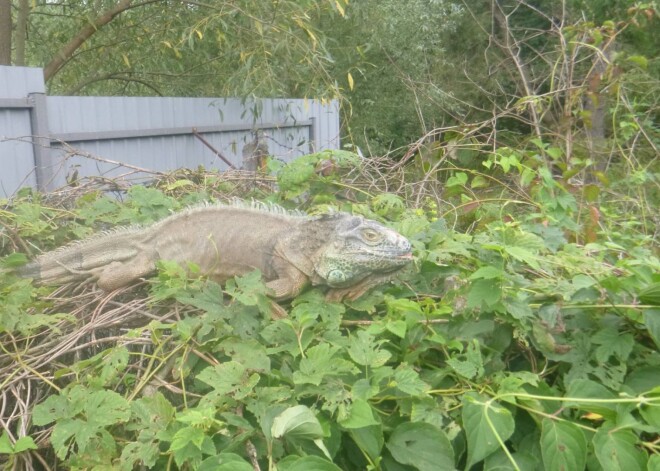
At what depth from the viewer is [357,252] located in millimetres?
2275

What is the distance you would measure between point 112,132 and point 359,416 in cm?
619

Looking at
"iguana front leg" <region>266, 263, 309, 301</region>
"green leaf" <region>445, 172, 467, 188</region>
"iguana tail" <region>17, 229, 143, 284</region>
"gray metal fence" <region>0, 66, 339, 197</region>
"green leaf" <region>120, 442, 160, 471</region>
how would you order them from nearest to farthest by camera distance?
"green leaf" <region>120, 442, 160, 471</region> < "iguana front leg" <region>266, 263, 309, 301</region> < "iguana tail" <region>17, 229, 143, 284</region> < "green leaf" <region>445, 172, 467, 188</region> < "gray metal fence" <region>0, 66, 339, 197</region>

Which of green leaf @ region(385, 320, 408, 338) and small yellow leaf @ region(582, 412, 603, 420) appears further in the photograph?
green leaf @ region(385, 320, 408, 338)

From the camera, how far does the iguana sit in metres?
2.24

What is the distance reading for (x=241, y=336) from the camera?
1745 mm

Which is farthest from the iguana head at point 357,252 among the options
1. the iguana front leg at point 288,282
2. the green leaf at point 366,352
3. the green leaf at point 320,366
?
the green leaf at point 320,366

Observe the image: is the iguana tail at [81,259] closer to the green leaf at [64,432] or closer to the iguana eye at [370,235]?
the iguana eye at [370,235]

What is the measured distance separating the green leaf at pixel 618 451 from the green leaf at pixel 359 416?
1.49 ft

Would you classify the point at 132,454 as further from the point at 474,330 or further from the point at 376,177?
the point at 376,177

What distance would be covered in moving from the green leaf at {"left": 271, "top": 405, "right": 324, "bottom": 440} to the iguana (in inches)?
32.3

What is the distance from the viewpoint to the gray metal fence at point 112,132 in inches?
227

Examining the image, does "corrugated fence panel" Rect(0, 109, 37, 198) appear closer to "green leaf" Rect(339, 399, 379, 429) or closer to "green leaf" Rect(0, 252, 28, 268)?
"green leaf" Rect(0, 252, 28, 268)

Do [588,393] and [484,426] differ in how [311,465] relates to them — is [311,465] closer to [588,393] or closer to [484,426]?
[484,426]

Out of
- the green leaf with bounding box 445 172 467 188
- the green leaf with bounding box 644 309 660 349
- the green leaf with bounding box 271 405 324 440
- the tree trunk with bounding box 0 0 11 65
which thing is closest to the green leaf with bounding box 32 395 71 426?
the green leaf with bounding box 271 405 324 440
